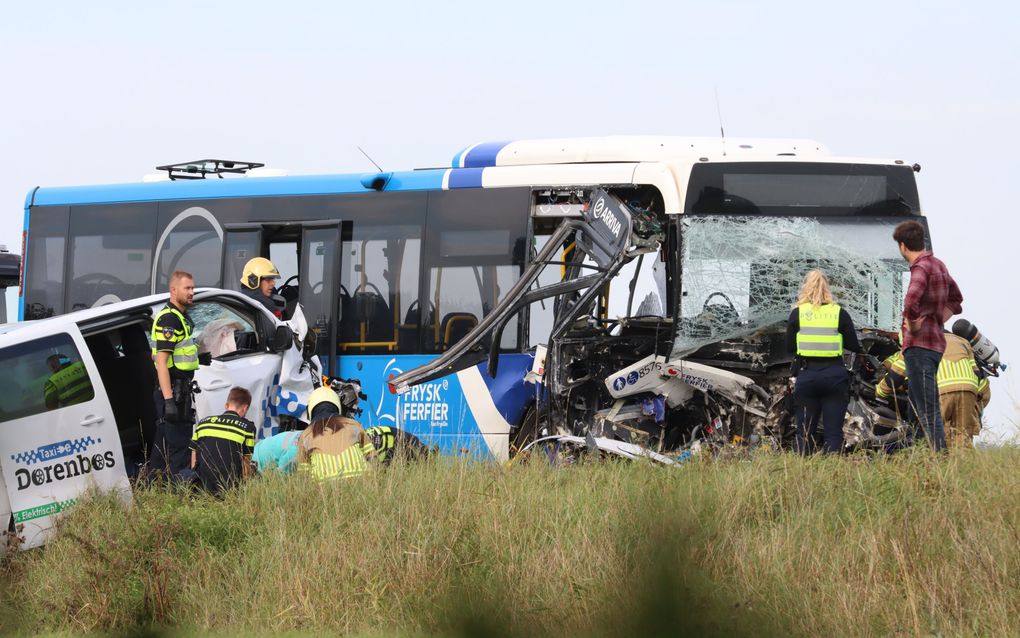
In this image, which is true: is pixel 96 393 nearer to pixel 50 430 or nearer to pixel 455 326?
pixel 50 430

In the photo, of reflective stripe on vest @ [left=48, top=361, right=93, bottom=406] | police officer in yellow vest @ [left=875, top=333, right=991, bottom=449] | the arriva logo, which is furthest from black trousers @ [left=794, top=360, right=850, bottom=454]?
reflective stripe on vest @ [left=48, top=361, right=93, bottom=406]

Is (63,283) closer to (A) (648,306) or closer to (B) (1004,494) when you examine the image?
(A) (648,306)

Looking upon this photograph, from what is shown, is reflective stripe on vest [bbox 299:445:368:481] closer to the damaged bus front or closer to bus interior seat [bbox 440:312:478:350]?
the damaged bus front

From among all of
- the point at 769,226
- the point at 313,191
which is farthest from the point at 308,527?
the point at 313,191

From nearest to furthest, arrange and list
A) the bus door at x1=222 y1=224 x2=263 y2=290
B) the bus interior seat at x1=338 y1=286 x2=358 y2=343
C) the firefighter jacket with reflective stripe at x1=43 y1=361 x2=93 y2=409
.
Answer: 1. the firefighter jacket with reflective stripe at x1=43 y1=361 x2=93 y2=409
2. the bus interior seat at x1=338 y1=286 x2=358 y2=343
3. the bus door at x1=222 y1=224 x2=263 y2=290

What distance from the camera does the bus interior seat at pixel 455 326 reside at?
1298 centimetres

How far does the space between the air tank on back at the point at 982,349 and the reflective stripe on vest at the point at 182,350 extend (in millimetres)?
6118

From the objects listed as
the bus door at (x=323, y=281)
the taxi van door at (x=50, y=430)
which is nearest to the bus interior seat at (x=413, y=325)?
the bus door at (x=323, y=281)

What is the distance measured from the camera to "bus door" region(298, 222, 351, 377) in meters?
13.7

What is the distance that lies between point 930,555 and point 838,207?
590cm

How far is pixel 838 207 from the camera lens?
11.5 metres

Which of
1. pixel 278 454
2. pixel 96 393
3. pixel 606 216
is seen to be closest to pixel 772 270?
pixel 606 216

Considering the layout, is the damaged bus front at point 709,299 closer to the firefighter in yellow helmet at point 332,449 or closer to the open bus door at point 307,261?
the open bus door at point 307,261

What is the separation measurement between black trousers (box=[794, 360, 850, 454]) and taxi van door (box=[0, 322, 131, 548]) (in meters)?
4.92
